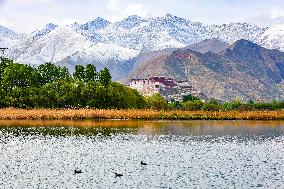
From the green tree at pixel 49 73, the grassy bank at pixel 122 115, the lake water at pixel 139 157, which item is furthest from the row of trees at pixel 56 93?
the lake water at pixel 139 157

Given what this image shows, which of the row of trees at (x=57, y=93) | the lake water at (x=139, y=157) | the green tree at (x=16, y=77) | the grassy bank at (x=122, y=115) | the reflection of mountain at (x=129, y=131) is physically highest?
the green tree at (x=16, y=77)

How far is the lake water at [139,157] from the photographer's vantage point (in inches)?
1585

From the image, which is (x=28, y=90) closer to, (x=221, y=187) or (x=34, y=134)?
(x=34, y=134)

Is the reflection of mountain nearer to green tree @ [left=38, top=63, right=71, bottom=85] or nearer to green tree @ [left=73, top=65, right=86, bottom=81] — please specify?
green tree @ [left=38, top=63, right=71, bottom=85]

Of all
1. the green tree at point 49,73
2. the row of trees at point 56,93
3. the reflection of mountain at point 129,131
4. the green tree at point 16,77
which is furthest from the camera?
the green tree at point 49,73

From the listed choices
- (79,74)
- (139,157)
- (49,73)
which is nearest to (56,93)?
(49,73)

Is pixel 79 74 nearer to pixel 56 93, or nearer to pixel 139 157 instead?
pixel 56 93

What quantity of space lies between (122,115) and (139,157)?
55.3 m

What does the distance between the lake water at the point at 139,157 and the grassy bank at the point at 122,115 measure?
17.1 meters

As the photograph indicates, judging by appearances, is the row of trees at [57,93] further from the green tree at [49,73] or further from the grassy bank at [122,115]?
the grassy bank at [122,115]

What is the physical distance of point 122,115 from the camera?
10869 cm

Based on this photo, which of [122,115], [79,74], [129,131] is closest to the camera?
[129,131]

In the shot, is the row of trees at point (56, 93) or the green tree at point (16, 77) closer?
the row of trees at point (56, 93)

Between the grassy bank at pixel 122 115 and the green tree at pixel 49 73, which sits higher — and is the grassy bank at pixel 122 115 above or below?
below
